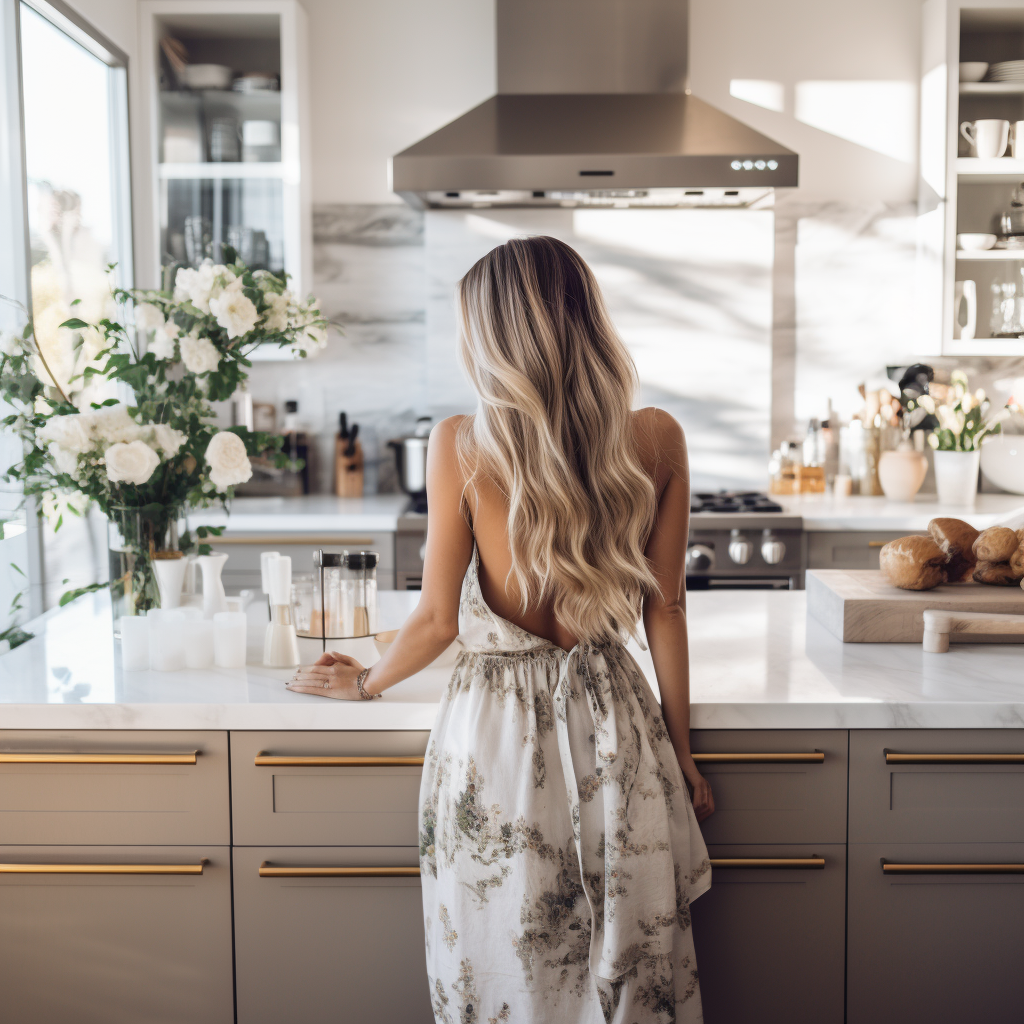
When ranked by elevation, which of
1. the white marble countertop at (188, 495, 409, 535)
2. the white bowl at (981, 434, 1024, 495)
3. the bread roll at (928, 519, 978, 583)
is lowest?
the white marble countertop at (188, 495, 409, 535)

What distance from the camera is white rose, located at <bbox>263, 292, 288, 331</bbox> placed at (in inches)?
72.4

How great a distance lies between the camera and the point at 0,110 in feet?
8.10

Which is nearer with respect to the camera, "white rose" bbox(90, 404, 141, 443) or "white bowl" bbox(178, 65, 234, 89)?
"white rose" bbox(90, 404, 141, 443)

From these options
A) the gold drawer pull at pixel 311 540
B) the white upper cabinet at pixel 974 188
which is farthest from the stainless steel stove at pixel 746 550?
the gold drawer pull at pixel 311 540

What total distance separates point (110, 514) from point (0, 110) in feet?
4.25

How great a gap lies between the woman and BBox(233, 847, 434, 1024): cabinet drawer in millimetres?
170

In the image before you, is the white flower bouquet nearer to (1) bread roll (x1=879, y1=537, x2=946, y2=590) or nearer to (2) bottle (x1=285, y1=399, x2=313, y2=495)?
(1) bread roll (x1=879, y1=537, x2=946, y2=590)

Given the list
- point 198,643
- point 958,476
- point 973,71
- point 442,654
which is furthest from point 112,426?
point 973,71

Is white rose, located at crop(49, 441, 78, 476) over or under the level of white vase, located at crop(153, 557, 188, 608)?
over

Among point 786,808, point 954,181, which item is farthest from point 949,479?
point 786,808

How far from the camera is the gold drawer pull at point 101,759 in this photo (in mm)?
1569

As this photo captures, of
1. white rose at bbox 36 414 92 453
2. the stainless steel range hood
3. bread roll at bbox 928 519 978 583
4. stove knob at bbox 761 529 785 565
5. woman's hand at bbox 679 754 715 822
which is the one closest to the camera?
woman's hand at bbox 679 754 715 822

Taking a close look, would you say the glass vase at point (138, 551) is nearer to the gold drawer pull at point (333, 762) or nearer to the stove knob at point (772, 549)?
the gold drawer pull at point (333, 762)

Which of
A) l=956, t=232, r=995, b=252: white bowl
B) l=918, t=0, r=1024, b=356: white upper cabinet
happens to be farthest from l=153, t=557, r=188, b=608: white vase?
l=956, t=232, r=995, b=252: white bowl
